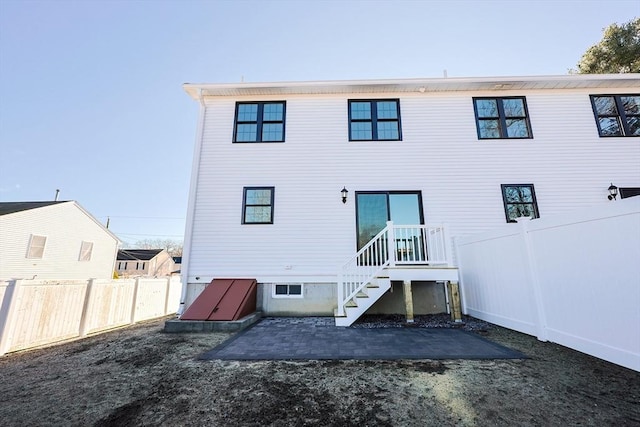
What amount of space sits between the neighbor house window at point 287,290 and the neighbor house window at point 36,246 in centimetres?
1628

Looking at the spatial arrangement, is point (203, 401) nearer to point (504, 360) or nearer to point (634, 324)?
point (504, 360)

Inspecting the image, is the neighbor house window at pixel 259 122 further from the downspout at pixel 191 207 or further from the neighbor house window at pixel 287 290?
the neighbor house window at pixel 287 290

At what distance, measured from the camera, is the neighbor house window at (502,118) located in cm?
776

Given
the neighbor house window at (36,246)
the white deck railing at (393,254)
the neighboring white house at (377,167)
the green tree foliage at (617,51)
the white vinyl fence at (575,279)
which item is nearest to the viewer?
the white vinyl fence at (575,279)

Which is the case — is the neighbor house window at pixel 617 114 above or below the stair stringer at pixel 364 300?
above

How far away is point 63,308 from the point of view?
17.6 feet

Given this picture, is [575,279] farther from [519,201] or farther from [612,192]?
[612,192]

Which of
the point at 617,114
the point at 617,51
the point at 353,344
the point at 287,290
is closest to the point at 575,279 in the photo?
the point at 353,344

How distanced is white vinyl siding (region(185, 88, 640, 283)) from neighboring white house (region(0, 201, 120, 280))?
13582 millimetres

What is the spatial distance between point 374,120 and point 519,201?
16.4ft

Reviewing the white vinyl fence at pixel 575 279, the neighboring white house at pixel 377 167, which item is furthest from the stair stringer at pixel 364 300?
the white vinyl fence at pixel 575 279

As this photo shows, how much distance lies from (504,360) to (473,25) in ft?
32.6

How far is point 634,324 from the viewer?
9.48ft

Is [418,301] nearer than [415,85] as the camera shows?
Yes
